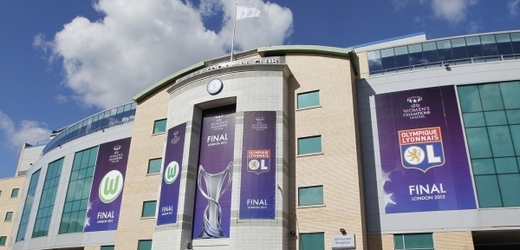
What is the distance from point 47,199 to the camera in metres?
47.7

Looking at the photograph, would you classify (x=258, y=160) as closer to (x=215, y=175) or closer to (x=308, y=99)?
(x=215, y=175)

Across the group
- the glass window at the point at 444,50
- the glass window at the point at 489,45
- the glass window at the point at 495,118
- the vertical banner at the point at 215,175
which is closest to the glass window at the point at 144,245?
the vertical banner at the point at 215,175

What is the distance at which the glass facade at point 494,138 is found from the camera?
27.1 metres

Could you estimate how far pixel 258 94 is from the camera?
32562 mm

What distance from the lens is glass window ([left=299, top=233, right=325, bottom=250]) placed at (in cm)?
2811

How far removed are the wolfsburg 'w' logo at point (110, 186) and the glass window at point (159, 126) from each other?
6391 millimetres

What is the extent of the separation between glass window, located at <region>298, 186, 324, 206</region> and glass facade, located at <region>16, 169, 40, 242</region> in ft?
125

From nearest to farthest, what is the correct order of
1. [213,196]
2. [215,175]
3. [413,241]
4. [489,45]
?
[413,241], [213,196], [215,175], [489,45]

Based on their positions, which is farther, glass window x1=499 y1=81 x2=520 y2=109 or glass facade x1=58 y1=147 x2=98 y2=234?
glass facade x1=58 y1=147 x2=98 y2=234

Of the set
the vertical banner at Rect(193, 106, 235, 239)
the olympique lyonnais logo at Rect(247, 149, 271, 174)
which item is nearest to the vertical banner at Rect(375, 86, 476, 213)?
the olympique lyonnais logo at Rect(247, 149, 271, 174)

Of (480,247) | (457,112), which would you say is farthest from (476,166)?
(480,247)

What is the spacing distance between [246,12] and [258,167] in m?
15.8

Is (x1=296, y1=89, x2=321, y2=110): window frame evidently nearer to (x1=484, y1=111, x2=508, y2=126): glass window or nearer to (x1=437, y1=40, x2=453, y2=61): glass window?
(x1=437, y1=40, x2=453, y2=61): glass window

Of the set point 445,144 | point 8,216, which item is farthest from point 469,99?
point 8,216
